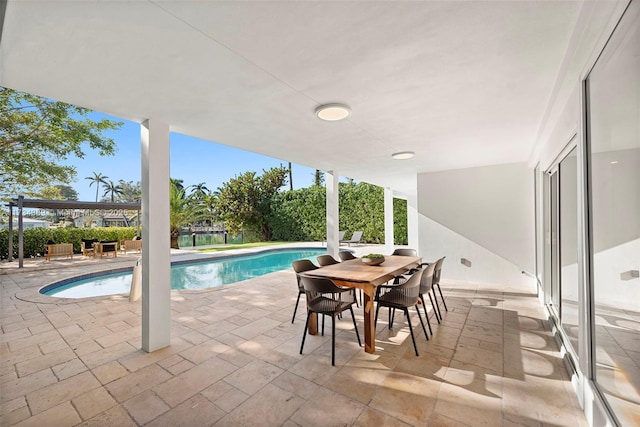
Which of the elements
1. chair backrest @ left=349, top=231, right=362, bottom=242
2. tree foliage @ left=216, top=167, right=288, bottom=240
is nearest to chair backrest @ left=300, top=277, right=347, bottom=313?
chair backrest @ left=349, top=231, right=362, bottom=242

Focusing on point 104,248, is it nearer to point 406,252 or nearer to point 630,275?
point 406,252

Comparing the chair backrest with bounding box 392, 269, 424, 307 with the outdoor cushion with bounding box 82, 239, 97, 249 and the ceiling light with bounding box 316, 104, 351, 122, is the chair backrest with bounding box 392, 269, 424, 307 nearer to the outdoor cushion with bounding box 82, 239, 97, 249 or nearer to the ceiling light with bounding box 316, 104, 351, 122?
the ceiling light with bounding box 316, 104, 351, 122

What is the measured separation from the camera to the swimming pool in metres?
6.20

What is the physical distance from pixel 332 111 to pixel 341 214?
10.9 meters

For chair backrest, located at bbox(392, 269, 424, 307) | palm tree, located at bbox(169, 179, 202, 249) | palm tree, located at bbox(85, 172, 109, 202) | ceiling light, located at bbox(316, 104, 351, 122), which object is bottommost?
chair backrest, located at bbox(392, 269, 424, 307)

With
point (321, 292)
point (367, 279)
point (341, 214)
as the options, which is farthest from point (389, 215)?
point (321, 292)

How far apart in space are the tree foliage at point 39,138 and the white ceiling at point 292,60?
6.28 meters

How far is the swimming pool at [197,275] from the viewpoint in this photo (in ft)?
20.3

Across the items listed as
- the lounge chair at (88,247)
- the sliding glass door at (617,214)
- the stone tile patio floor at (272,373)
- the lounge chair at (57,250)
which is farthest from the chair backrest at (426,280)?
the lounge chair at (57,250)

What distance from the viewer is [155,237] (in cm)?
295

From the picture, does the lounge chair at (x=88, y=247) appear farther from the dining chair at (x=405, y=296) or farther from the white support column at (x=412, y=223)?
the white support column at (x=412, y=223)

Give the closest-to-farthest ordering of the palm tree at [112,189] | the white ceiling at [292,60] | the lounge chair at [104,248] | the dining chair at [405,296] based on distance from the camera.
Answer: the white ceiling at [292,60] < the dining chair at [405,296] < the lounge chair at [104,248] < the palm tree at [112,189]

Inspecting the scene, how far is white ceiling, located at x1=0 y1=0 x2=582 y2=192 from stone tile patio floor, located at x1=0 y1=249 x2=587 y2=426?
8.17 ft

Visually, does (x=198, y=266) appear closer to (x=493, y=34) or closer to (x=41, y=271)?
(x=41, y=271)
